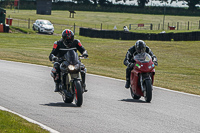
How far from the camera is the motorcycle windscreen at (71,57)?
944cm

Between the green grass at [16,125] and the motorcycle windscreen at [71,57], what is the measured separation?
2210mm

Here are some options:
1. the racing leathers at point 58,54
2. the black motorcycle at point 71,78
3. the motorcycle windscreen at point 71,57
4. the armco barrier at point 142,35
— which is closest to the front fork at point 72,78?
the black motorcycle at point 71,78

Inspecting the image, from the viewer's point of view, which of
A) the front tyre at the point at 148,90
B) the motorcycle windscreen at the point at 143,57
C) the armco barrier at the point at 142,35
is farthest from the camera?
the armco barrier at the point at 142,35

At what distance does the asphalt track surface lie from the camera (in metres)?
7.46

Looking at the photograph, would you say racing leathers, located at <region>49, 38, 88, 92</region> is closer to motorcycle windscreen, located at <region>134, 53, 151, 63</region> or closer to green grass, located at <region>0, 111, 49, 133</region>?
motorcycle windscreen, located at <region>134, 53, 151, 63</region>

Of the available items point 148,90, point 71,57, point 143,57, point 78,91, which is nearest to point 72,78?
point 78,91

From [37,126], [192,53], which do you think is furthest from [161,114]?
[192,53]

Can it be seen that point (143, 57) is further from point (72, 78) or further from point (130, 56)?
point (72, 78)

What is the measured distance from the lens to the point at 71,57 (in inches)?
375

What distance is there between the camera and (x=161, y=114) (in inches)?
346

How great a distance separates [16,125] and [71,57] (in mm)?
2878

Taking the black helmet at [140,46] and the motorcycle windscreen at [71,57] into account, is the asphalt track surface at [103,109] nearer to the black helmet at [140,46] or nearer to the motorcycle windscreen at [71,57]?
the motorcycle windscreen at [71,57]

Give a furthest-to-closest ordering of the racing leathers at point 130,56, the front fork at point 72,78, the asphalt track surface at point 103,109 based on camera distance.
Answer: the racing leathers at point 130,56
the front fork at point 72,78
the asphalt track surface at point 103,109

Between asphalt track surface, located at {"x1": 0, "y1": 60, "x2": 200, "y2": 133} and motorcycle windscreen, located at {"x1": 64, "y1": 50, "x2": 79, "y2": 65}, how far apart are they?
1.02 meters
